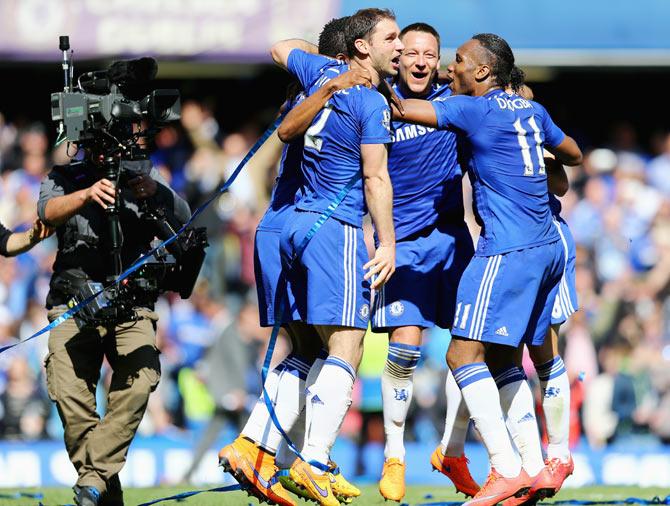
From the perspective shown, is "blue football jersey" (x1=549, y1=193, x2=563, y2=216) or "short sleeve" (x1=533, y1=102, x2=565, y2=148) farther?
"blue football jersey" (x1=549, y1=193, x2=563, y2=216)

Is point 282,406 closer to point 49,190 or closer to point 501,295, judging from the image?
point 501,295

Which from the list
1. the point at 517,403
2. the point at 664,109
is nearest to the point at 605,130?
the point at 664,109

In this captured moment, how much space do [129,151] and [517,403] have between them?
2789 mm

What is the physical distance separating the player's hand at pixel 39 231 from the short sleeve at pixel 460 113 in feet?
7.96

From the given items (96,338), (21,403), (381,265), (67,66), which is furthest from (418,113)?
(21,403)

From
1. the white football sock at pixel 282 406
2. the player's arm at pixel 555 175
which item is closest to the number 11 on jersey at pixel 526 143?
the player's arm at pixel 555 175

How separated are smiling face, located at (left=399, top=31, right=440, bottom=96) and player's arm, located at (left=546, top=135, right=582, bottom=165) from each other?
2.99ft

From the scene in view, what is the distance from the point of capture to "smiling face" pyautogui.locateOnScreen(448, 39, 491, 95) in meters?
7.48

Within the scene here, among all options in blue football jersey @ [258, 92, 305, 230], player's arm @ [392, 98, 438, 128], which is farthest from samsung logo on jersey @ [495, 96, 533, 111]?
blue football jersey @ [258, 92, 305, 230]

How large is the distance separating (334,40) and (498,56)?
1.06 metres

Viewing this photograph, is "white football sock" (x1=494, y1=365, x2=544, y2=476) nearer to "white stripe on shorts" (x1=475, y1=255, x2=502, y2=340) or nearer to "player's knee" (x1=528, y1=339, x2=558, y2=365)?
"player's knee" (x1=528, y1=339, x2=558, y2=365)

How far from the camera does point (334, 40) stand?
793cm

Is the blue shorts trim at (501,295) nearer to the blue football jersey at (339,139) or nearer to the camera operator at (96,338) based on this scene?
the blue football jersey at (339,139)

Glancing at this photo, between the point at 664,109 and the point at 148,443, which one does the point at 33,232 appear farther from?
the point at 664,109
